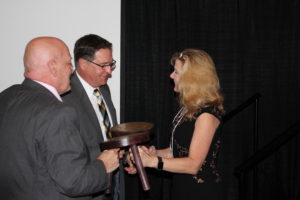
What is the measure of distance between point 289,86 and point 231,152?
0.96 m

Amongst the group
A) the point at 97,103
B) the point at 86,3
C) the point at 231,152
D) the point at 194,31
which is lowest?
the point at 231,152

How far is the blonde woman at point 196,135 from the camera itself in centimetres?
186

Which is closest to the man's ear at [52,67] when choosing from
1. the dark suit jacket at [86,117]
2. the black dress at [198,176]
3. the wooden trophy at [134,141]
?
the wooden trophy at [134,141]

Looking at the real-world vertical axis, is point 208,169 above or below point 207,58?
below

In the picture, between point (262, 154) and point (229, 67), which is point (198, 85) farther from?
point (229, 67)

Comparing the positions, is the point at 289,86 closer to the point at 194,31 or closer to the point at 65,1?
the point at 194,31

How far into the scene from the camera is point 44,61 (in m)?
1.51

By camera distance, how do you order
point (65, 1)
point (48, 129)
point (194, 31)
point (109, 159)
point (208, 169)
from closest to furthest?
point (48, 129) < point (109, 159) < point (208, 169) < point (65, 1) < point (194, 31)

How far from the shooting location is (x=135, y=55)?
124 inches

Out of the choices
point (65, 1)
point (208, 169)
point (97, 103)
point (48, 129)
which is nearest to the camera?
point (48, 129)

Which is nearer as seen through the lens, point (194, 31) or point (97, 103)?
point (97, 103)

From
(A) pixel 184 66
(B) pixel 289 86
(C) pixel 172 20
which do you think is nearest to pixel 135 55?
(C) pixel 172 20

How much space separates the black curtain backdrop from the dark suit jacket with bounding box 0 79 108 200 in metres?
1.73

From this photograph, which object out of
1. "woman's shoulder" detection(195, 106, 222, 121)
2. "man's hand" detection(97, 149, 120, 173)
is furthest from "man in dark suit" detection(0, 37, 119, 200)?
"woman's shoulder" detection(195, 106, 222, 121)
